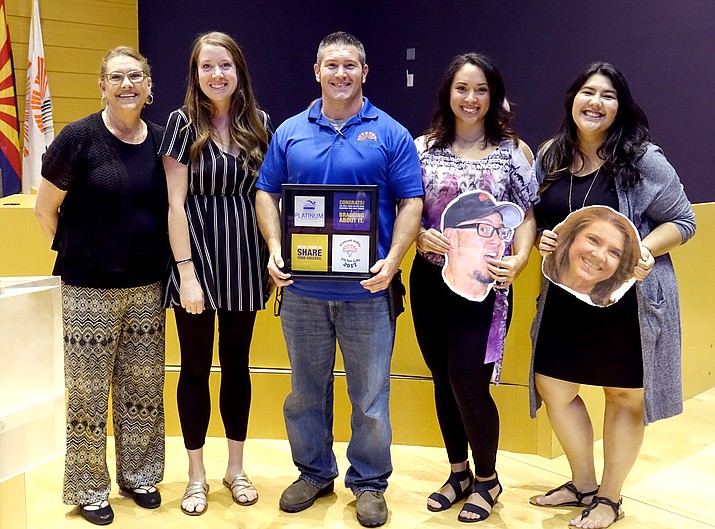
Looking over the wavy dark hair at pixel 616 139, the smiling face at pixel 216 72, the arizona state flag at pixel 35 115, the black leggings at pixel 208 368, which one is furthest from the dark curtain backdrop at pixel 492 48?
the black leggings at pixel 208 368

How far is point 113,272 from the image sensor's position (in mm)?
2469

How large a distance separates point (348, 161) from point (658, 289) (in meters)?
1.05

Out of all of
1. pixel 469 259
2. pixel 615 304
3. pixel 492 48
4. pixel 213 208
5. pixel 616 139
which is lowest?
pixel 615 304

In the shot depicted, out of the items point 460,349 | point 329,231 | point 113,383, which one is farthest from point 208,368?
point 460,349

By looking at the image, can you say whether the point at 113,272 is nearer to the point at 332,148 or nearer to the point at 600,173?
the point at 332,148

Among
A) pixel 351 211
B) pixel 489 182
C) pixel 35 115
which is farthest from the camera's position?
pixel 35 115

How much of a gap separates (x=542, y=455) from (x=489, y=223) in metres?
1.25

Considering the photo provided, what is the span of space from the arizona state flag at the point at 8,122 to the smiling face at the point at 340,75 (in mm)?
3323

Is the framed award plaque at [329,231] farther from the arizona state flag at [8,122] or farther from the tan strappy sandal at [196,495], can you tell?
the arizona state flag at [8,122]

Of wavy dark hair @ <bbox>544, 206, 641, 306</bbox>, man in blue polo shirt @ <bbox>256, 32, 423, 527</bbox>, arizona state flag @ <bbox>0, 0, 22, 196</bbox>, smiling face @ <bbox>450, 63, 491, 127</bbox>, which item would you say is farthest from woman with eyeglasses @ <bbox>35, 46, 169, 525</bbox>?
arizona state flag @ <bbox>0, 0, 22, 196</bbox>

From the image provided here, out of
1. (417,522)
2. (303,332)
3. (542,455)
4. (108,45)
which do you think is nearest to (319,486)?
(417,522)

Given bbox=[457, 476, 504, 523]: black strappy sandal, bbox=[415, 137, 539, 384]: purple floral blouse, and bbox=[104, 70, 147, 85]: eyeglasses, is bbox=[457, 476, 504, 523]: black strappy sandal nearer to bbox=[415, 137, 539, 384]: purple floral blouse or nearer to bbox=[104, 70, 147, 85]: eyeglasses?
bbox=[415, 137, 539, 384]: purple floral blouse

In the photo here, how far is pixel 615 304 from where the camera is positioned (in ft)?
8.10

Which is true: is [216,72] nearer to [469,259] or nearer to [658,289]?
[469,259]
